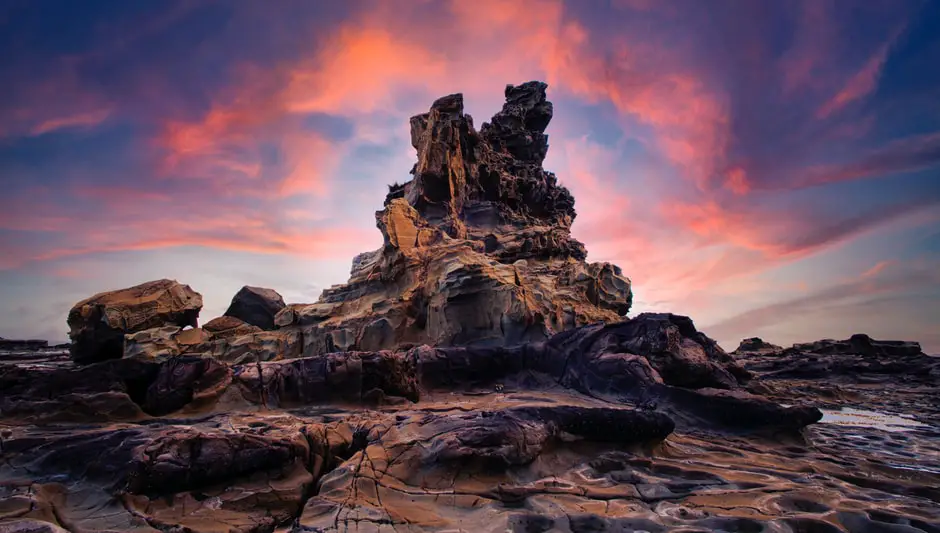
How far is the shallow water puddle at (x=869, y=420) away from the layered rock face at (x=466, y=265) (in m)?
9.87

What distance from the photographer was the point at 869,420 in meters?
15.3

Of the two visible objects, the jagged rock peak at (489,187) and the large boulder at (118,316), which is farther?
the jagged rock peak at (489,187)

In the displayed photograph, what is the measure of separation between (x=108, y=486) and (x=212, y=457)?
150cm

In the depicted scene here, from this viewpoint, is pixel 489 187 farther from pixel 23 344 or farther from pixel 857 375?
pixel 23 344

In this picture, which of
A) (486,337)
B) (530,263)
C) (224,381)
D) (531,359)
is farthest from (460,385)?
(530,263)

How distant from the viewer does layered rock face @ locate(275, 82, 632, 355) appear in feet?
65.6

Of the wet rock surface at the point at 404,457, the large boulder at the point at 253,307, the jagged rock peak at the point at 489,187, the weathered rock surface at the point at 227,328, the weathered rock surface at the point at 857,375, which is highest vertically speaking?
the jagged rock peak at the point at 489,187

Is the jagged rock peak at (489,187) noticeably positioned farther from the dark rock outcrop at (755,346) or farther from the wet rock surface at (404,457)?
the dark rock outcrop at (755,346)

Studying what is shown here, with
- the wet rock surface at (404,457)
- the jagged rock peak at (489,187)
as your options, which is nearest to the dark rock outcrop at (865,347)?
the jagged rock peak at (489,187)

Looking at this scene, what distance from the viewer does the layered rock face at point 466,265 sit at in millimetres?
19984

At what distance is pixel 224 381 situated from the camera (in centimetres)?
1157

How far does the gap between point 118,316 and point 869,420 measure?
37.5 m

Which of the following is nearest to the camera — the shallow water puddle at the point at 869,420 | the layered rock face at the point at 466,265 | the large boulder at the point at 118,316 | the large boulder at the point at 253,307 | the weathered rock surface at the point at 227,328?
the shallow water puddle at the point at 869,420

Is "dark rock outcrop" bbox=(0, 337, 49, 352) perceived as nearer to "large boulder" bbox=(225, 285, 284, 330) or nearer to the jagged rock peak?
"large boulder" bbox=(225, 285, 284, 330)
